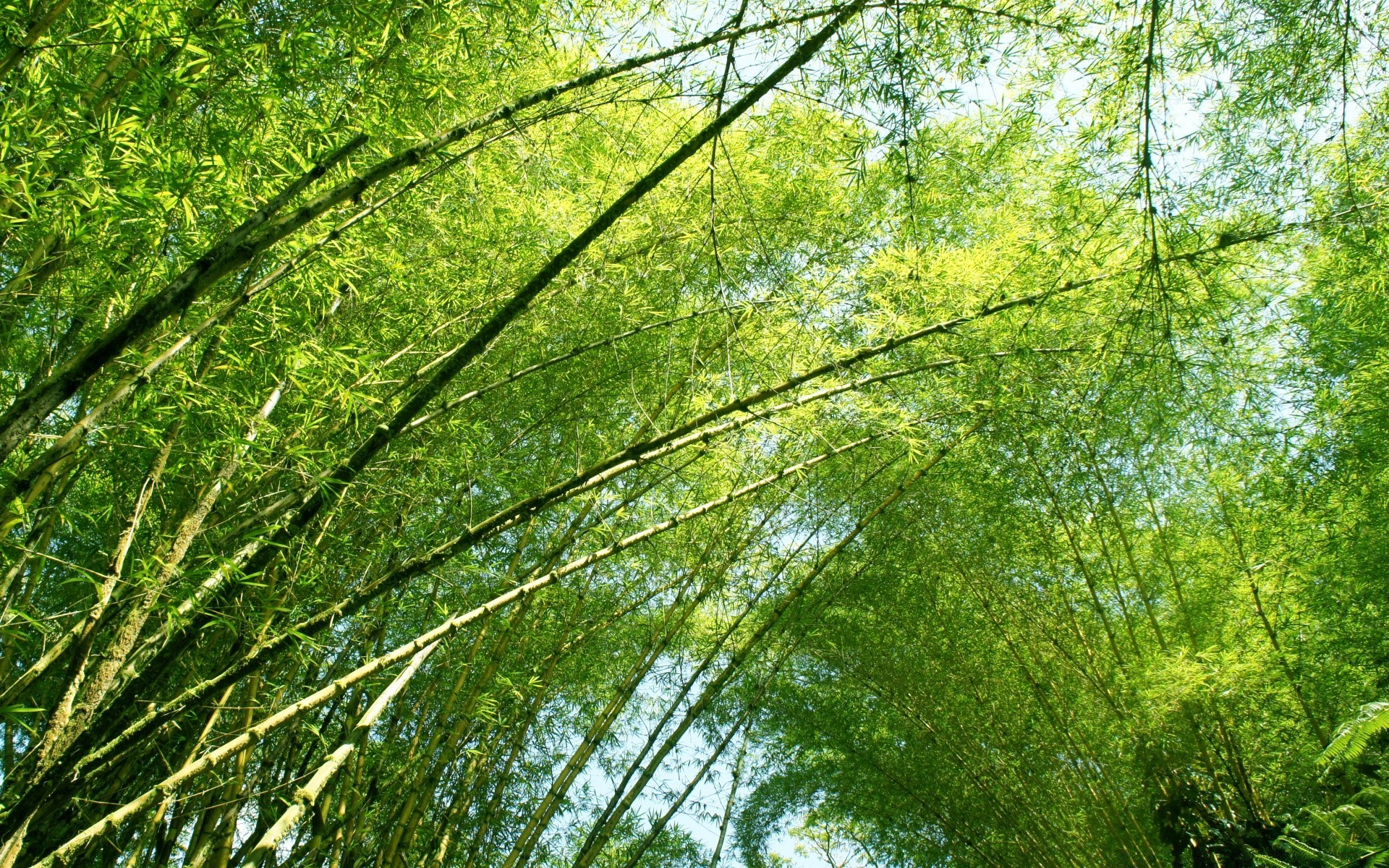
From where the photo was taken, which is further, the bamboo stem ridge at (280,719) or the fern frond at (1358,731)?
the fern frond at (1358,731)

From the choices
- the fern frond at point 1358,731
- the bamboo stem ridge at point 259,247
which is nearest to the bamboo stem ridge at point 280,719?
the bamboo stem ridge at point 259,247

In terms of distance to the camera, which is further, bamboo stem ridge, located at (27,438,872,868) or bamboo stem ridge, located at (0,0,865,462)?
bamboo stem ridge, located at (27,438,872,868)

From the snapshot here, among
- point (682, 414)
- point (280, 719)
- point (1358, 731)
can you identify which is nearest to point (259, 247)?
point (280, 719)

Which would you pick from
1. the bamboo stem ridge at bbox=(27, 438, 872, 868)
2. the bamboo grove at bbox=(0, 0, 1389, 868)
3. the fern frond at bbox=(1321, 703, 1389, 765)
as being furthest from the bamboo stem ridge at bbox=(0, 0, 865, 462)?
the fern frond at bbox=(1321, 703, 1389, 765)

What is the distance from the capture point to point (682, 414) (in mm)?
3725

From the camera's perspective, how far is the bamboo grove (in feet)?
6.51

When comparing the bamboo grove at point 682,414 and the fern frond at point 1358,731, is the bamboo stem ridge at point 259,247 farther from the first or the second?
the fern frond at point 1358,731

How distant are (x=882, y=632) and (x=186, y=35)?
4.47 meters

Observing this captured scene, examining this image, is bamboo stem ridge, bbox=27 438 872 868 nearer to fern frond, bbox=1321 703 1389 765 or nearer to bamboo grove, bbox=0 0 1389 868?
bamboo grove, bbox=0 0 1389 868

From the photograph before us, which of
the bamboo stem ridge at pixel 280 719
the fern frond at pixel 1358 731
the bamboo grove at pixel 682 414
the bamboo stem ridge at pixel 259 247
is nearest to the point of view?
the bamboo stem ridge at pixel 259 247

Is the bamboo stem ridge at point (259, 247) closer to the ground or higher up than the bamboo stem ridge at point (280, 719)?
higher up

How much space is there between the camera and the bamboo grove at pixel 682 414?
78.2 inches

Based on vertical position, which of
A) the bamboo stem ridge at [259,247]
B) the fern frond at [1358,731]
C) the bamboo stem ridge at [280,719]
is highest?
the bamboo stem ridge at [259,247]

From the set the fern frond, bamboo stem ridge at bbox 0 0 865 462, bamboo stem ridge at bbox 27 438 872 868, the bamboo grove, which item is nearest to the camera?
bamboo stem ridge at bbox 0 0 865 462
